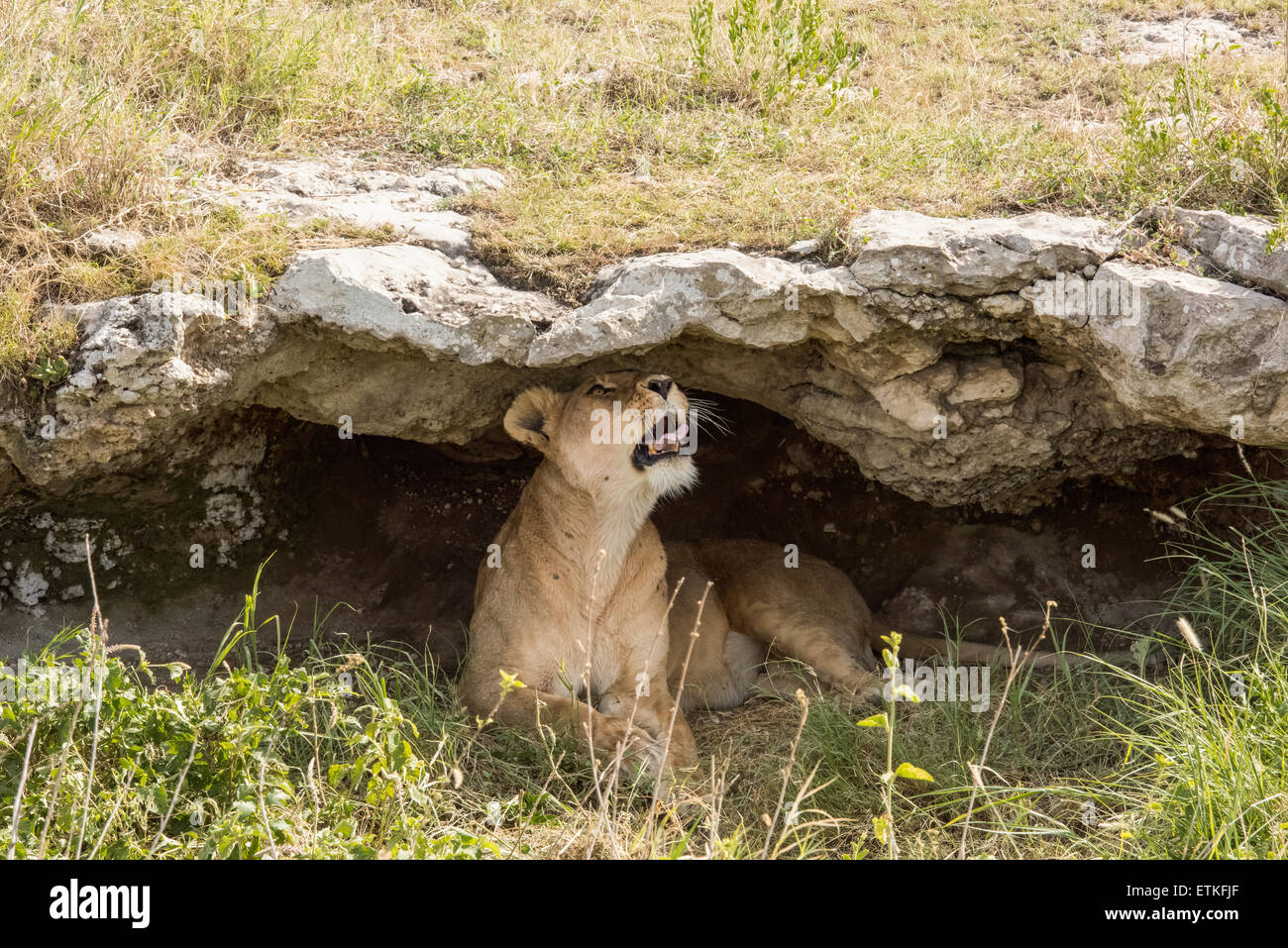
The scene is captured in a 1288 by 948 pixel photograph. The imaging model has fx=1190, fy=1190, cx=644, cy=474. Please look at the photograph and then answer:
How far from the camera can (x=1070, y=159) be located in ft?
21.5

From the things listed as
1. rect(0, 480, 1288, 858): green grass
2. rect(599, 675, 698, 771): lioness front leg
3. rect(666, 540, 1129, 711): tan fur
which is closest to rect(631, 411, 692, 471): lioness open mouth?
rect(666, 540, 1129, 711): tan fur

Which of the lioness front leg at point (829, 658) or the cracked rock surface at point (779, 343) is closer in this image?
the cracked rock surface at point (779, 343)

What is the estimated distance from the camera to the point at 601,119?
24.7ft

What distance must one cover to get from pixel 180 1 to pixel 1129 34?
264 inches

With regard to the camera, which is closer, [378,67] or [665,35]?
[378,67]

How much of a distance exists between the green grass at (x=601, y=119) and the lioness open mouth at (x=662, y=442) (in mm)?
799

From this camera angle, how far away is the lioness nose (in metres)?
5.68

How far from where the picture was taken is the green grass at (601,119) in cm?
586

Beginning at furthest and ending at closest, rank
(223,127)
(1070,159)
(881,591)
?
(881,591)
(223,127)
(1070,159)

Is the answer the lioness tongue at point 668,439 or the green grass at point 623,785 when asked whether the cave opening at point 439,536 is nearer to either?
the green grass at point 623,785

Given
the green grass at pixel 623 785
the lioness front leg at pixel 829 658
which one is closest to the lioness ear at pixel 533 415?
the green grass at pixel 623 785

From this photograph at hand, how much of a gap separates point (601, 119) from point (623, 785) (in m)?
4.36

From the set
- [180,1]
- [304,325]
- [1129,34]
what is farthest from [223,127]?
[1129,34]

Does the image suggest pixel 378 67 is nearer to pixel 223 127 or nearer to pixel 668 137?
pixel 223 127
